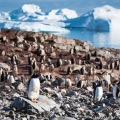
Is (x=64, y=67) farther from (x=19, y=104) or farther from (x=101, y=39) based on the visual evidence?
(x=101, y=39)

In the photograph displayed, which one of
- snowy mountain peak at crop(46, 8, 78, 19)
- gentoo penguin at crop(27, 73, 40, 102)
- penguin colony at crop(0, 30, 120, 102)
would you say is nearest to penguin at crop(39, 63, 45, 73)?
penguin colony at crop(0, 30, 120, 102)

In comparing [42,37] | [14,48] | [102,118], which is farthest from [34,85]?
[42,37]

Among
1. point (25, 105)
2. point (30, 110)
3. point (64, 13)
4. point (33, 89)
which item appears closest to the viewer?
point (30, 110)

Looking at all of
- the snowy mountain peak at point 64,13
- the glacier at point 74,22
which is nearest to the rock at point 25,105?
the glacier at point 74,22

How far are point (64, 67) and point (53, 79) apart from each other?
4.37 meters

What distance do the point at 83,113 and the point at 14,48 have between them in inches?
765

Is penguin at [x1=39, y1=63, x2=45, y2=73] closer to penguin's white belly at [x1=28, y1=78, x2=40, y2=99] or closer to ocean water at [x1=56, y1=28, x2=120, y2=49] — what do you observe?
penguin's white belly at [x1=28, y1=78, x2=40, y2=99]

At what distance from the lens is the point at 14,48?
88.3ft

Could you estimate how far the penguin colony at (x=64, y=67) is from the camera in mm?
17844

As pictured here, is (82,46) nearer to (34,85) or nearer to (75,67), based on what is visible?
(75,67)

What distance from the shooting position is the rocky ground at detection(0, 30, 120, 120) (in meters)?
7.67

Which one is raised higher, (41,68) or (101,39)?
(101,39)

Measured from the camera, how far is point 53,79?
18578 mm

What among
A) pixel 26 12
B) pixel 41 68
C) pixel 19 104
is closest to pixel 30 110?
pixel 19 104
